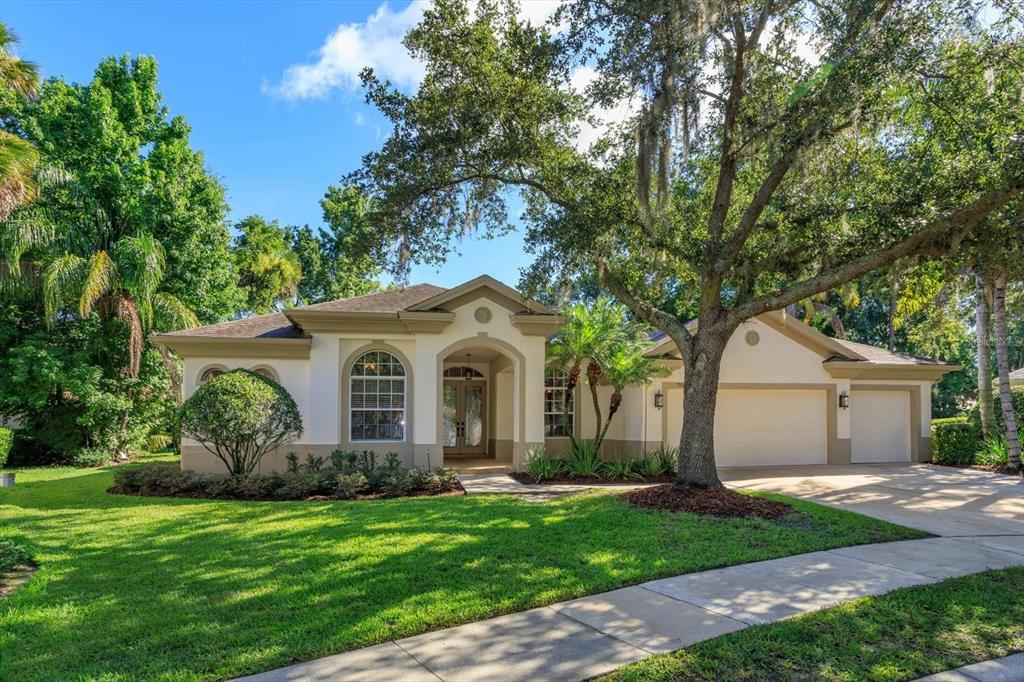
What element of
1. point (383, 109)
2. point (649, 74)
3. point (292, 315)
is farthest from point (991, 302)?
point (292, 315)

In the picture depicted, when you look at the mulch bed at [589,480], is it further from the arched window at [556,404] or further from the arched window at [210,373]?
the arched window at [210,373]

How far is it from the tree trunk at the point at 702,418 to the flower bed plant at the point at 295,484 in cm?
427

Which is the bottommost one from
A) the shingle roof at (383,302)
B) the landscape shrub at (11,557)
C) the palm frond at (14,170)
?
the landscape shrub at (11,557)

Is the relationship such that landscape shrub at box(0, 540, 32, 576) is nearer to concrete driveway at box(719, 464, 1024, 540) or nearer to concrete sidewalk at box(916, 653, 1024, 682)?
concrete sidewalk at box(916, 653, 1024, 682)

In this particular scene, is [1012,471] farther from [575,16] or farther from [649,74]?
[575,16]

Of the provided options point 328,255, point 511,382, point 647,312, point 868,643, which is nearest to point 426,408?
point 511,382

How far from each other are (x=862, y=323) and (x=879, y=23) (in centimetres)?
2890

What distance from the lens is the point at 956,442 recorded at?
17594 millimetres

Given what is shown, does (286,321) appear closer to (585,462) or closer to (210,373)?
(210,373)

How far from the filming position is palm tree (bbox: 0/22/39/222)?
10.6 meters

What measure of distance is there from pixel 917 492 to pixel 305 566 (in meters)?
11.4

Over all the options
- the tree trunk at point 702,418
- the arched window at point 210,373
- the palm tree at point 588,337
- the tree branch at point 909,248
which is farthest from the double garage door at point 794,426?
the arched window at point 210,373

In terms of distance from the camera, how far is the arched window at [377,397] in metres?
14.8

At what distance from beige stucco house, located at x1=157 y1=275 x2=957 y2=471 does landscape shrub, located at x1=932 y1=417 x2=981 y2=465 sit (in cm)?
35
